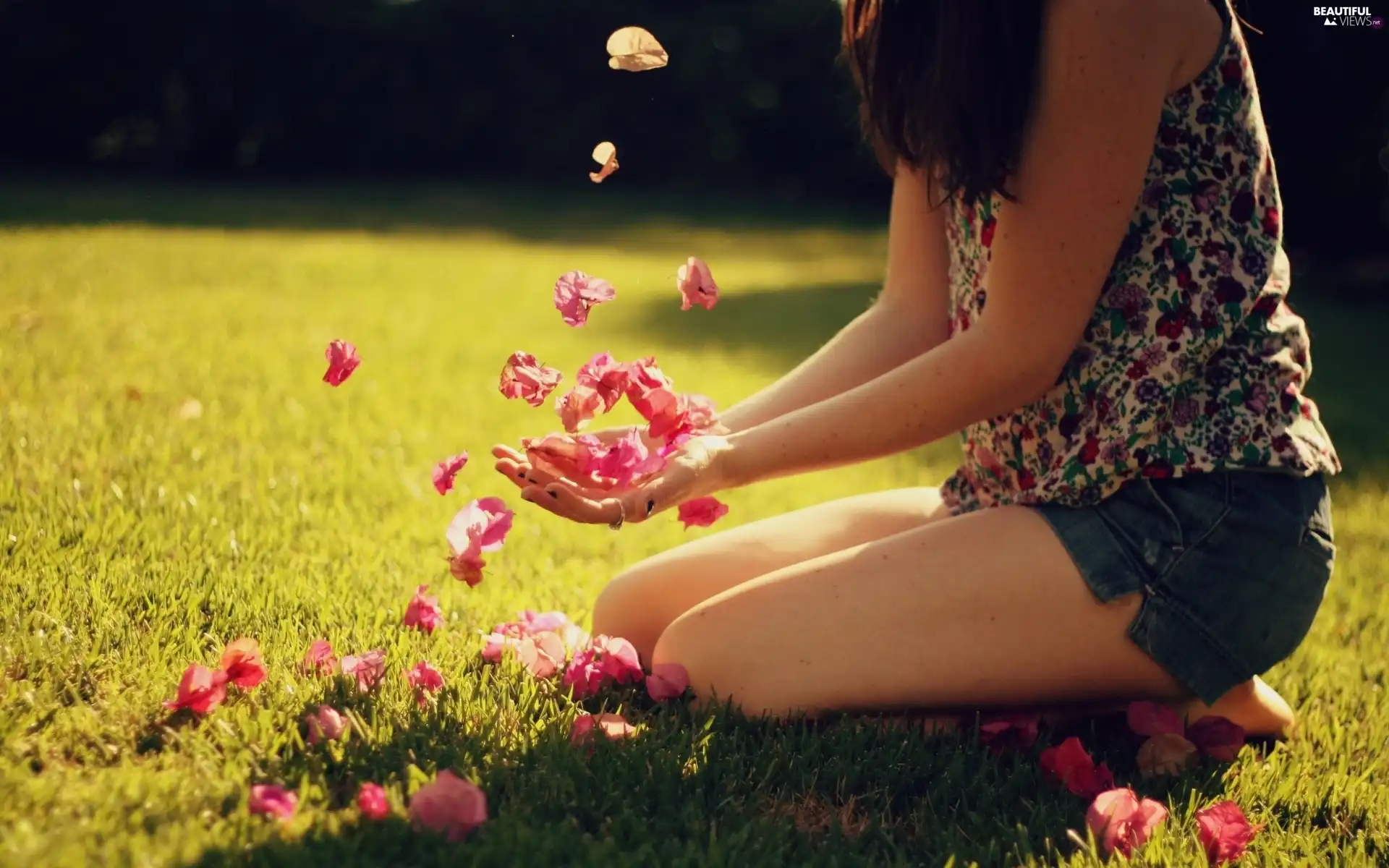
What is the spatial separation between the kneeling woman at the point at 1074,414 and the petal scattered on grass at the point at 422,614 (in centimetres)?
49

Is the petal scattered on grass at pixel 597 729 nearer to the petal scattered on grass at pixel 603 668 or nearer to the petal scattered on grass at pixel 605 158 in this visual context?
the petal scattered on grass at pixel 603 668

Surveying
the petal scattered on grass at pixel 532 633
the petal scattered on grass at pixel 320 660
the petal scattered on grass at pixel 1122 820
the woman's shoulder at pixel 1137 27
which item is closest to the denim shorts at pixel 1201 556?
the petal scattered on grass at pixel 1122 820

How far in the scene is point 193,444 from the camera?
3188mm

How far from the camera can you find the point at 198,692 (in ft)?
5.47

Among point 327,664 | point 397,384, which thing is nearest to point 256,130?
point 397,384

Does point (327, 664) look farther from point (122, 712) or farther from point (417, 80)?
point (417, 80)

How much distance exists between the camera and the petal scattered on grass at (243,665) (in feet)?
5.77

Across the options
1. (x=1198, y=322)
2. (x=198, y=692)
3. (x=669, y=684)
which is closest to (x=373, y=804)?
(x=198, y=692)

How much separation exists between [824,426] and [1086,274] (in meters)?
0.40

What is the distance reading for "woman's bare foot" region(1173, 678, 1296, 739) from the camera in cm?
195

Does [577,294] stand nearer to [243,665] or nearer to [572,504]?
[572,504]

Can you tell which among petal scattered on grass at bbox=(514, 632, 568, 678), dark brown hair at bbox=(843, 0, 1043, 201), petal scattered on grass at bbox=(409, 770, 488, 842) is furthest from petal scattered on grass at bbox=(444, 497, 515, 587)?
dark brown hair at bbox=(843, 0, 1043, 201)

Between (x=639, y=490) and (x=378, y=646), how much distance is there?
2.09 ft

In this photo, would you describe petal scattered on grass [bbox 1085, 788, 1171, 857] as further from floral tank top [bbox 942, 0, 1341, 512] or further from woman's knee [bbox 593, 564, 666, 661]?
woman's knee [bbox 593, 564, 666, 661]
